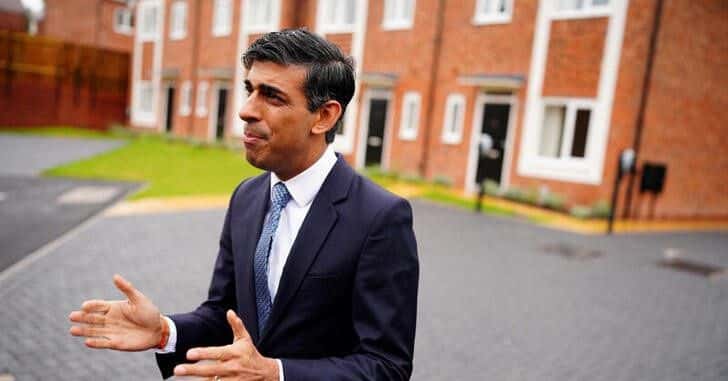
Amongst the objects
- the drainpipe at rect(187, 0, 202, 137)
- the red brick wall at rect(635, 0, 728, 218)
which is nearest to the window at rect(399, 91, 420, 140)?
the red brick wall at rect(635, 0, 728, 218)

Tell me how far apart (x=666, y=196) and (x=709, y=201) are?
7.61 feet

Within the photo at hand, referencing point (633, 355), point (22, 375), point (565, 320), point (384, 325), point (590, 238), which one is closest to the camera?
point (384, 325)

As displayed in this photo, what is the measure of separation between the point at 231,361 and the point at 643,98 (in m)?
13.6

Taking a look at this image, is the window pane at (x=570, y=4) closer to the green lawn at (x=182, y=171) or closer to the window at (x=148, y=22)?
the green lawn at (x=182, y=171)

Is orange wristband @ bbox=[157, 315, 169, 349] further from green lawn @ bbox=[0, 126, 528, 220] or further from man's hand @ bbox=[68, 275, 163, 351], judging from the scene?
green lawn @ bbox=[0, 126, 528, 220]

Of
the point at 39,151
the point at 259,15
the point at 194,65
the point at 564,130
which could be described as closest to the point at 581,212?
the point at 564,130

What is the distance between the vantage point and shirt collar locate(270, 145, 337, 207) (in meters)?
1.87

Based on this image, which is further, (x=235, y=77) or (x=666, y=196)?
(x=235, y=77)

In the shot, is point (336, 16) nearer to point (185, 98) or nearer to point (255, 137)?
point (185, 98)

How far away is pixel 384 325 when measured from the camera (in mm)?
1665

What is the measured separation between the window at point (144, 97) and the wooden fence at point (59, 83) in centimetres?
114

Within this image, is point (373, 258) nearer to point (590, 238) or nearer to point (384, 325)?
point (384, 325)

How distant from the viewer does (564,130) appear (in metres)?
13.5

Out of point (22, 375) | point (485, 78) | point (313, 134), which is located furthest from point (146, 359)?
point (485, 78)
